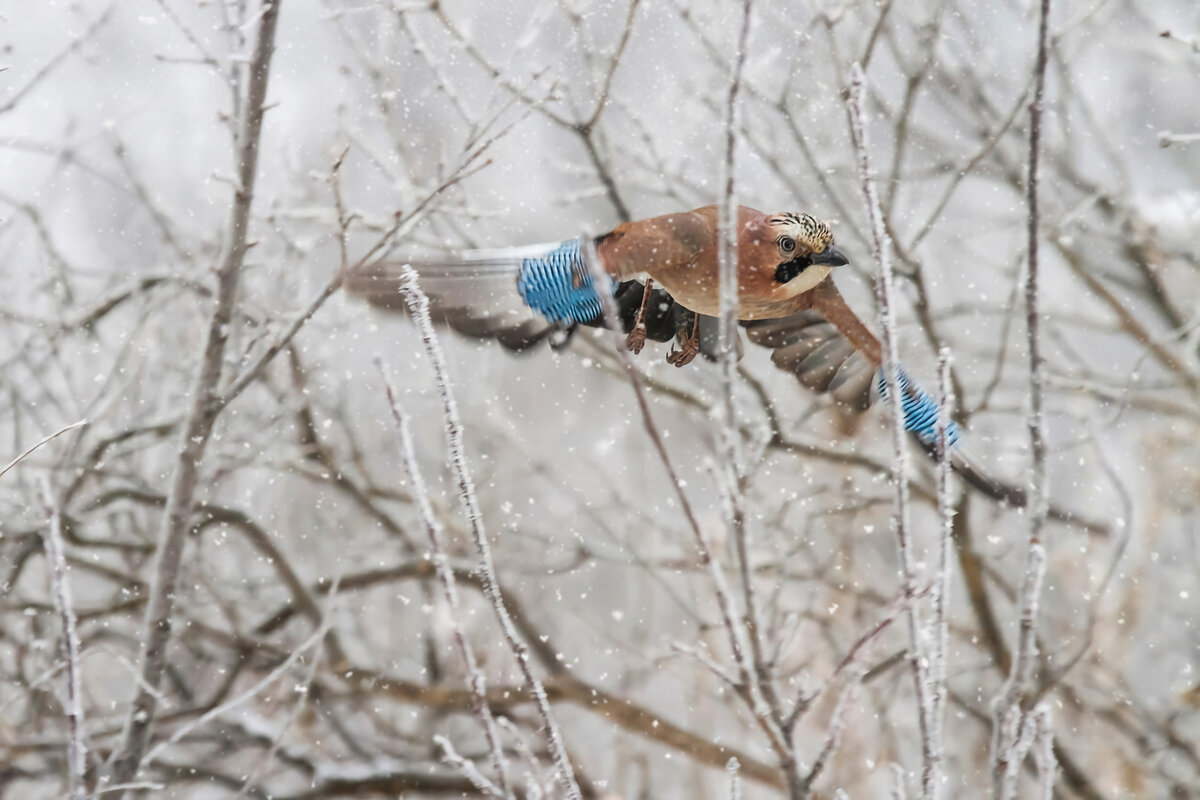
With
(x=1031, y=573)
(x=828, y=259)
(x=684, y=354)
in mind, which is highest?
(x=828, y=259)

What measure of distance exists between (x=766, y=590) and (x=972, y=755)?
0.99m

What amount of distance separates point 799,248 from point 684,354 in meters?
0.24

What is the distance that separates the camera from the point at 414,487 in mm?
736

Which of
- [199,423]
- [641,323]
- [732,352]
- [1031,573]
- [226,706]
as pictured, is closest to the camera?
[732,352]

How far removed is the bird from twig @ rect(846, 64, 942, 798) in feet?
1.58

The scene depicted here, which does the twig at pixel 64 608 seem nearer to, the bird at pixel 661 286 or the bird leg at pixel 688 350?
the bird at pixel 661 286

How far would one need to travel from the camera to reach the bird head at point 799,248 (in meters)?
1.26

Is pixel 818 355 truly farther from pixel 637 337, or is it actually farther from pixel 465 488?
pixel 465 488

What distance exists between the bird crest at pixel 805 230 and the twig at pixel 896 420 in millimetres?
546

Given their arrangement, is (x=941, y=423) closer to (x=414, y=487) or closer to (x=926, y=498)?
(x=414, y=487)

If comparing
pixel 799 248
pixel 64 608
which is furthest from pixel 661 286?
pixel 64 608

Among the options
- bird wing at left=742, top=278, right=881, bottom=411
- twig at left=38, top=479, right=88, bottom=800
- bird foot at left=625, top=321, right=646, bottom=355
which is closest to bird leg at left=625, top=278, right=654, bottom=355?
bird foot at left=625, top=321, right=646, bottom=355

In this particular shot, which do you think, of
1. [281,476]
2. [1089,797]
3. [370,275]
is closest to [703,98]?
[370,275]

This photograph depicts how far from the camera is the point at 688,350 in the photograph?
140 cm
